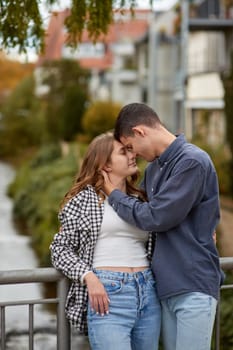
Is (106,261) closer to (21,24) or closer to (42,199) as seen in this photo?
(21,24)

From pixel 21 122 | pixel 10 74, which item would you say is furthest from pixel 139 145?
pixel 10 74

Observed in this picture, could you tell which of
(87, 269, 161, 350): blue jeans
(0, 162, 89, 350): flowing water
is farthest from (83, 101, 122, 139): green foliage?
(87, 269, 161, 350): blue jeans

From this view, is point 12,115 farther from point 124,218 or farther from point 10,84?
point 124,218

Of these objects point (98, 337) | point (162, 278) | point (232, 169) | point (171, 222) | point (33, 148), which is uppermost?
point (171, 222)

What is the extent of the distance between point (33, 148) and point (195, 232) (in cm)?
6042

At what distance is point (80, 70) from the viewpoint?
49281 mm

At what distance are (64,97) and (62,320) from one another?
43011 mm

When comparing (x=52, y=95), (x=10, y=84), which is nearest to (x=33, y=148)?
(x=52, y=95)

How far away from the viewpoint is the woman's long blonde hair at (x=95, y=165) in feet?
12.8

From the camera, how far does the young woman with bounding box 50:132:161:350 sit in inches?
149

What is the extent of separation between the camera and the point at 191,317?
379 centimetres

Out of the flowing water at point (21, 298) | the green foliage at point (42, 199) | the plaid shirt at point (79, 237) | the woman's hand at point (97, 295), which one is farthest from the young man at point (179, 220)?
the green foliage at point (42, 199)

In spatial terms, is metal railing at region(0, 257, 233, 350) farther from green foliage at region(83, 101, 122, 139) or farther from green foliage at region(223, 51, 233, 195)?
green foliage at region(83, 101, 122, 139)

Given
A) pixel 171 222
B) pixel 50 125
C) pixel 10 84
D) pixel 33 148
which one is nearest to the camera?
pixel 171 222
